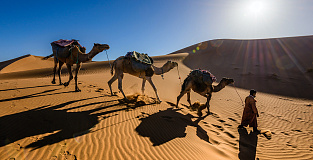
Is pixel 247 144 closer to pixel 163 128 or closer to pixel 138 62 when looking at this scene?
pixel 163 128

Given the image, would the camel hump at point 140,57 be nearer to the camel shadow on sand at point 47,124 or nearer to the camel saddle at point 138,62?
the camel saddle at point 138,62

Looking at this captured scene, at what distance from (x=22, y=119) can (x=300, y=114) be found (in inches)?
553

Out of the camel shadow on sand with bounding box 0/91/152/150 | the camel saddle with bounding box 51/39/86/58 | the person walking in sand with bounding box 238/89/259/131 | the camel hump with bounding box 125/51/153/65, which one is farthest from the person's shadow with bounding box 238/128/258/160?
the camel saddle with bounding box 51/39/86/58

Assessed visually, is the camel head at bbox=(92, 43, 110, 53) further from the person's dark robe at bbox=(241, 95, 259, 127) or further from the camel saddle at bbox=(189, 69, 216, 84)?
the person's dark robe at bbox=(241, 95, 259, 127)

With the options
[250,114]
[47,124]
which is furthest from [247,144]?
[47,124]

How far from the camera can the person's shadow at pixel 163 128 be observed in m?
3.95

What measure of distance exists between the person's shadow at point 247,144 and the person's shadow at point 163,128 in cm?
102

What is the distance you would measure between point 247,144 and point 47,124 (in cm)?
612

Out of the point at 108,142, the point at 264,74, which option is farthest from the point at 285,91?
the point at 108,142

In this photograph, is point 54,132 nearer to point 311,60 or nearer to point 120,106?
point 120,106

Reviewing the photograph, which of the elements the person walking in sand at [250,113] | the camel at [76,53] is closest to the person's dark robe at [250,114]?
the person walking in sand at [250,113]

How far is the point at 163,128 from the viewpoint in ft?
14.9

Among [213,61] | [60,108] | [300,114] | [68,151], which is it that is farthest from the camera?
[213,61]

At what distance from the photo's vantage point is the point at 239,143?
463 centimetres
